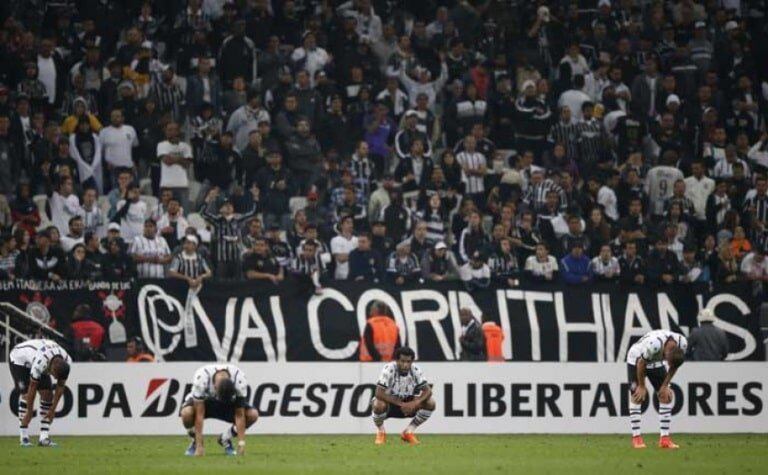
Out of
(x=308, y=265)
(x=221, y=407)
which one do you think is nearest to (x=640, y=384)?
(x=221, y=407)

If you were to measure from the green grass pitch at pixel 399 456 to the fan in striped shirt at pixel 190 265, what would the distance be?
367cm

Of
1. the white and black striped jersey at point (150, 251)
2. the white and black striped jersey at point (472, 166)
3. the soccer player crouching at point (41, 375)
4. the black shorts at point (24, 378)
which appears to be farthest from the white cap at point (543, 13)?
the black shorts at point (24, 378)

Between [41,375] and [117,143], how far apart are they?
9121mm

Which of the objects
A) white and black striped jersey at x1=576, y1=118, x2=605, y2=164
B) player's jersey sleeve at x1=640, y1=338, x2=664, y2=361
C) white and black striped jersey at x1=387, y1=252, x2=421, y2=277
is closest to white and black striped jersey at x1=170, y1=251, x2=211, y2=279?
white and black striped jersey at x1=387, y1=252, x2=421, y2=277

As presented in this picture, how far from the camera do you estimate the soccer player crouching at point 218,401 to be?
21.7 metres

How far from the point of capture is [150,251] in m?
31.2

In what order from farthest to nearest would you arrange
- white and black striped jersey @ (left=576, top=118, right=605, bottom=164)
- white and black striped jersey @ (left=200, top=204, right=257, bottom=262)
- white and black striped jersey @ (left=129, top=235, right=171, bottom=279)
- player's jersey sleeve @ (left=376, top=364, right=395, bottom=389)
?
white and black striped jersey @ (left=576, top=118, right=605, bottom=164)
white and black striped jersey @ (left=200, top=204, right=257, bottom=262)
white and black striped jersey @ (left=129, top=235, right=171, bottom=279)
player's jersey sleeve @ (left=376, top=364, right=395, bottom=389)

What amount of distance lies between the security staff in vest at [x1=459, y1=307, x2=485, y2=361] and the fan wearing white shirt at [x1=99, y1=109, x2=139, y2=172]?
8019 mm

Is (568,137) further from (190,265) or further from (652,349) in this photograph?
(652,349)

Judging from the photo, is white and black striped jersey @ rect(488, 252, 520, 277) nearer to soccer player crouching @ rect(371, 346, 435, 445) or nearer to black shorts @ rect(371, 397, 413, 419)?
soccer player crouching @ rect(371, 346, 435, 445)

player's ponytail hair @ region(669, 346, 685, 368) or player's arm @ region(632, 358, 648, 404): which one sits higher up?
player's ponytail hair @ region(669, 346, 685, 368)

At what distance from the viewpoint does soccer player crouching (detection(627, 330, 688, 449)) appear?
79.0 ft

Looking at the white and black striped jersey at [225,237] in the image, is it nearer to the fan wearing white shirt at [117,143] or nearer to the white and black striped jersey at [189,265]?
the white and black striped jersey at [189,265]

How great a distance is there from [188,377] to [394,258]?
201 inches
